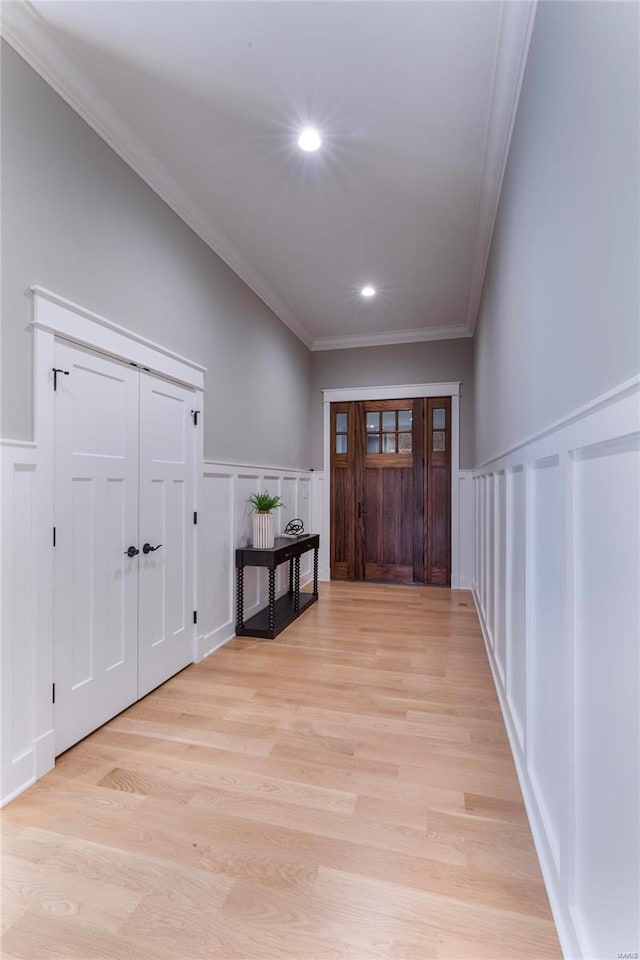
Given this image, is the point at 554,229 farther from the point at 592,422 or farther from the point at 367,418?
the point at 367,418

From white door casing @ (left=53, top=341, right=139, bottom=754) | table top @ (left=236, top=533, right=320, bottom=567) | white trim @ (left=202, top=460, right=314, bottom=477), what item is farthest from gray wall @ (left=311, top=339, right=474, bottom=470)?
white door casing @ (left=53, top=341, right=139, bottom=754)

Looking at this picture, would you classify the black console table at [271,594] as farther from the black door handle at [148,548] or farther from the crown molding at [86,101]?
the crown molding at [86,101]

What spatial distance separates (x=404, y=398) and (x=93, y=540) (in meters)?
3.87

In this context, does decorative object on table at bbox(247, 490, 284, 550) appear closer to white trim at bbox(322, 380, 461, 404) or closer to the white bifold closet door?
the white bifold closet door

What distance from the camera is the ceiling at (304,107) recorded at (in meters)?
1.66

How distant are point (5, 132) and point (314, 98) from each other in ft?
4.10

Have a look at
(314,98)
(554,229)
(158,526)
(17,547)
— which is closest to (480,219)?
(314,98)

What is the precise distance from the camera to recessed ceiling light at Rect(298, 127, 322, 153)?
217 cm

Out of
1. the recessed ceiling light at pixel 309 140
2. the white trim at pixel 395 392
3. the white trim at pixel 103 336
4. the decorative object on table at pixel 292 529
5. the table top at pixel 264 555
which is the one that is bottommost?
the table top at pixel 264 555

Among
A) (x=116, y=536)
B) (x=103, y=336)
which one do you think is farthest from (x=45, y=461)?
(x=103, y=336)

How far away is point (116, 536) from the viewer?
2.20 metres

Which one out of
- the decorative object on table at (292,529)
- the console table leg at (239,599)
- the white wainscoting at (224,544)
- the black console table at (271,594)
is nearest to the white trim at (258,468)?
the white wainscoting at (224,544)

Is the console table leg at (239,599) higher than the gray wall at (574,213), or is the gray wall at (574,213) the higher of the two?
the gray wall at (574,213)

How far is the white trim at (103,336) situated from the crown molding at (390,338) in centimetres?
277
